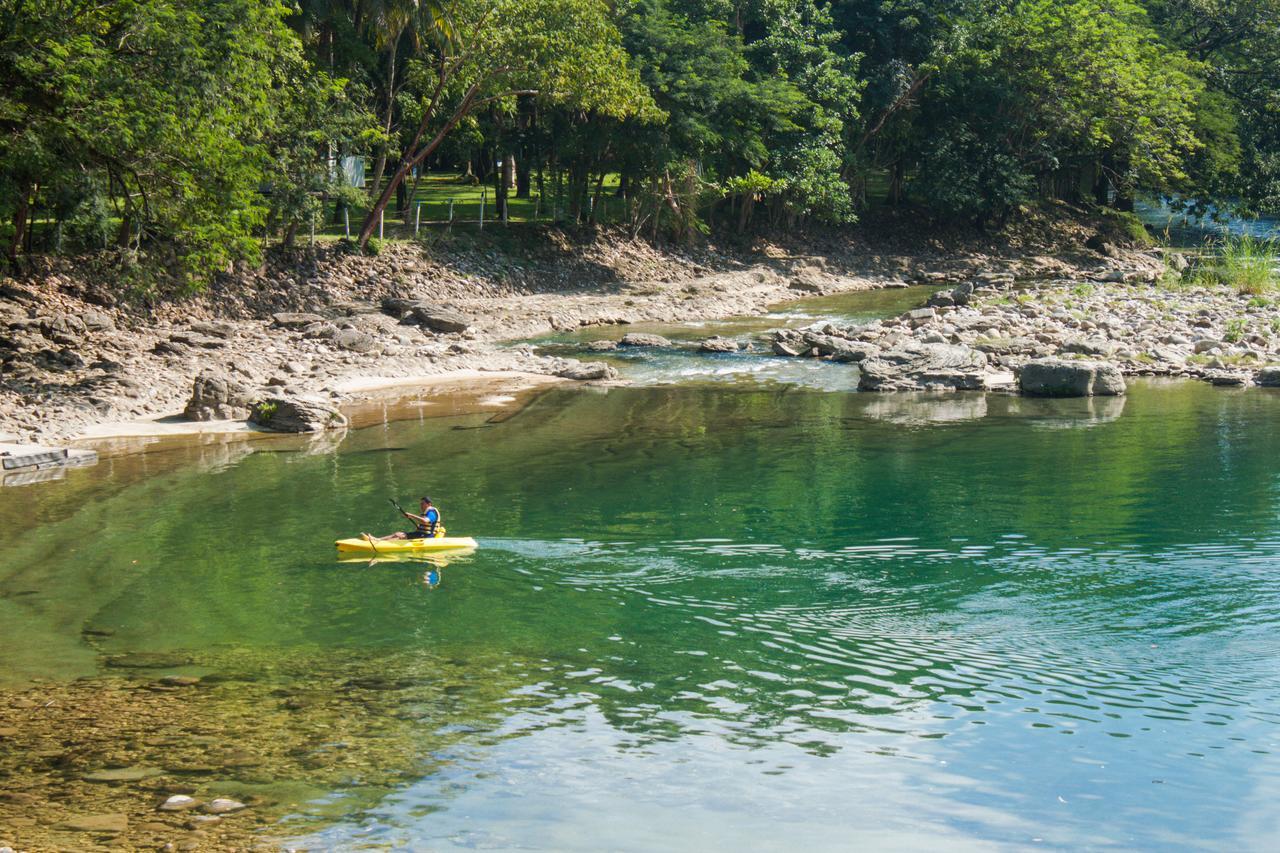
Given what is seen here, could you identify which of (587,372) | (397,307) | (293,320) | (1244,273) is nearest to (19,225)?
(293,320)

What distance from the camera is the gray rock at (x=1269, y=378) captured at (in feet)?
93.1

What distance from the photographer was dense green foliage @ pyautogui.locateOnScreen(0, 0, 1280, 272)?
23.6 metres

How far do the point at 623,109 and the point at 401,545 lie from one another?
87.7 ft

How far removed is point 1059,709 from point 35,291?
2666 centimetres

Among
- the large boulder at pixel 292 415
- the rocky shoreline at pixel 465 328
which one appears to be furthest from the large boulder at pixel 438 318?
the large boulder at pixel 292 415

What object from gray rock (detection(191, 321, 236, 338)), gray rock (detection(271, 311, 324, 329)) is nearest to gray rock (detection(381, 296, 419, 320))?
gray rock (detection(271, 311, 324, 329))

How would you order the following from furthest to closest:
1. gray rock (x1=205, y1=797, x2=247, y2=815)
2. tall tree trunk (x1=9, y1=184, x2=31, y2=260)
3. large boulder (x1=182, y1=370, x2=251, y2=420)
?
→ tall tree trunk (x1=9, y1=184, x2=31, y2=260) < large boulder (x1=182, y1=370, x2=251, y2=420) < gray rock (x1=205, y1=797, x2=247, y2=815)

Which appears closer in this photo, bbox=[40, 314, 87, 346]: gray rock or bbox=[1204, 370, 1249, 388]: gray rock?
bbox=[40, 314, 87, 346]: gray rock

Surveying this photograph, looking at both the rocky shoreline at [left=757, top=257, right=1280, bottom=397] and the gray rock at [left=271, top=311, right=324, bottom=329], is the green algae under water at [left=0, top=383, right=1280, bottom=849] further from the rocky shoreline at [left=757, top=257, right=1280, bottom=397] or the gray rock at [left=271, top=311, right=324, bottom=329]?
the gray rock at [left=271, top=311, right=324, bottom=329]

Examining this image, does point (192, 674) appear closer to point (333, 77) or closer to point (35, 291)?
point (35, 291)

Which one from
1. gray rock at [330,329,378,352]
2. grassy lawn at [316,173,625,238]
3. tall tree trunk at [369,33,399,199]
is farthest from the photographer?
grassy lawn at [316,173,625,238]

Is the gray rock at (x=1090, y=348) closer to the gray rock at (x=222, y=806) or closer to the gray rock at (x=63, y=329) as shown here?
the gray rock at (x=63, y=329)

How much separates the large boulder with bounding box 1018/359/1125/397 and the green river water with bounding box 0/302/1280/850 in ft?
15.4

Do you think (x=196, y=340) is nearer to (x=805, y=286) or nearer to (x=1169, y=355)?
(x=1169, y=355)
